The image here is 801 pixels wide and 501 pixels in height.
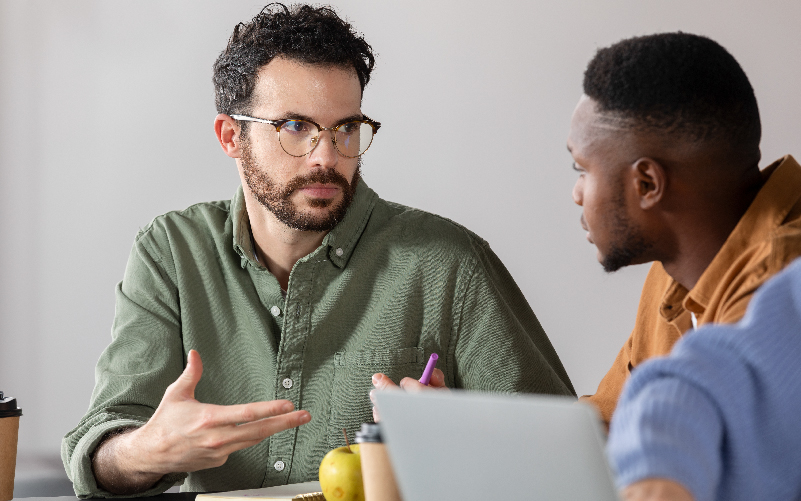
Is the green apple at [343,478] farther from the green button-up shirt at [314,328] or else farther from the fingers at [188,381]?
the green button-up shirt at [314,328]

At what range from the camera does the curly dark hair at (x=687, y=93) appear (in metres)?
0.90

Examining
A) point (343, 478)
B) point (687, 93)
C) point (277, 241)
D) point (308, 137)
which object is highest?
point (687, 93)

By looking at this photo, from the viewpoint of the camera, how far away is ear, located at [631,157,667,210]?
36.2 inches

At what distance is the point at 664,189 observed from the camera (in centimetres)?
93

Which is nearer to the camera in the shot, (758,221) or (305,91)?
(758,221)

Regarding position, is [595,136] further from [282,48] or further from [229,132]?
[229,132]

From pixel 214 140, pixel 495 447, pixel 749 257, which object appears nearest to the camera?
pixel 495 447

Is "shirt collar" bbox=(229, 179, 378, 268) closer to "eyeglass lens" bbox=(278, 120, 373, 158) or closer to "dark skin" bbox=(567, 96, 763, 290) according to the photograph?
"eyeglass lens" bbox=(278, 120, 373, 158)

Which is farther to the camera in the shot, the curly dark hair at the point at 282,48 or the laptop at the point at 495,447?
the curly dark hair at the point at 282,48

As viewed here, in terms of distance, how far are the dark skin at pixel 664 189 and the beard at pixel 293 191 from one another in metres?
0.64

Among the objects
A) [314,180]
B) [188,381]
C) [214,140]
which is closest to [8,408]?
Answer: [188,381]

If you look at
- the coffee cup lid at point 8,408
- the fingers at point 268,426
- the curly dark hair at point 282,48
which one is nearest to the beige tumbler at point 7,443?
the coffee cup lid at point 8,408

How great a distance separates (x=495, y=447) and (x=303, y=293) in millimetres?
1070

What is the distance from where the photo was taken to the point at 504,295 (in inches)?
65.4
